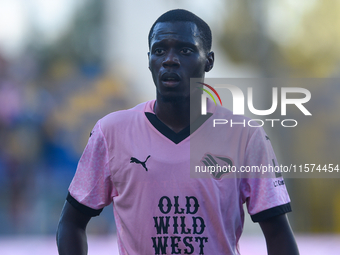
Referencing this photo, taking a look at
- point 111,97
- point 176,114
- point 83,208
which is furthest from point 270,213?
point 111,97

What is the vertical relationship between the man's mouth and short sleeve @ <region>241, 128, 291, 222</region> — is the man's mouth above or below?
above

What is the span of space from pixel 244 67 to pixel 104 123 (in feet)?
20.3

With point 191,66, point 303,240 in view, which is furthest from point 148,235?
point 303,240

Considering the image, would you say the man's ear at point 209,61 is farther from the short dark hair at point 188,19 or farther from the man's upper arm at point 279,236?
the man's upper arm at point 279,236

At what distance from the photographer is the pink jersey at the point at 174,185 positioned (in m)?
1.94

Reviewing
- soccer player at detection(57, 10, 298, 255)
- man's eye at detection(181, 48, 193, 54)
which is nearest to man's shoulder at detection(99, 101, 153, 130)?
soccer player at detection(57, 10, 298, 255)

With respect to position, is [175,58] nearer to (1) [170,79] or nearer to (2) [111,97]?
(1) [170,79]

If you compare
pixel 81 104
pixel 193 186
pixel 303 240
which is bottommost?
pixel 303 240

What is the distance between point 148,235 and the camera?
195 cm

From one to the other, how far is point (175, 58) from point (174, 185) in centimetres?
60

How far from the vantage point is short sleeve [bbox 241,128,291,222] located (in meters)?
1.94

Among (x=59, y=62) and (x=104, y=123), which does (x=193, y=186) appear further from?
(x=59, y=62)

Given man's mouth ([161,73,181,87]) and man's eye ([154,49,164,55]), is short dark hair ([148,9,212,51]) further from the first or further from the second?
man's mouth ([161,73,181,87])

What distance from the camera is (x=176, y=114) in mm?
2166
